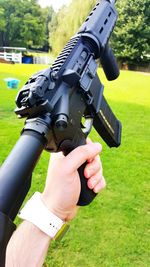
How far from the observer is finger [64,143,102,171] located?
137 cm

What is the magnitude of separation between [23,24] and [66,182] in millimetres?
51936

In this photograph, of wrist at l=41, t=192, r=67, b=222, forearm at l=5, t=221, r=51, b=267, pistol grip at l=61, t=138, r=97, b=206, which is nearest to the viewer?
forearm at l=5, t=221, r=51, b=267

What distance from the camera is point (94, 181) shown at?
1.57 metres

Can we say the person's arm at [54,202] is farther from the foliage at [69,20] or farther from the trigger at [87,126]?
the foliage at [69,20]

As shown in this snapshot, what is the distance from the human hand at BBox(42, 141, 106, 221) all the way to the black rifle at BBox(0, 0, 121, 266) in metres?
0.06

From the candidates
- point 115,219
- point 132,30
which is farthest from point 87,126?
point 132,30

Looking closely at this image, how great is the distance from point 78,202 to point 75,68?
1.94 feet

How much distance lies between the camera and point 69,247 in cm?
316

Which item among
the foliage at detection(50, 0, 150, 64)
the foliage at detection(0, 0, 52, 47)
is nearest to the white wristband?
the foliage at detection(50, 0, 150, 64)

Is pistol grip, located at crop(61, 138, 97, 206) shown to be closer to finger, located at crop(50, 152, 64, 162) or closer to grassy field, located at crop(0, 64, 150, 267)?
finger, located at crop(50, 152, 64, 162)

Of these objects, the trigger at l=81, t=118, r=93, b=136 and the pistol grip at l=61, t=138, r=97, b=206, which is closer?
the pistol grip at l=61, t=138, r=97, b=206

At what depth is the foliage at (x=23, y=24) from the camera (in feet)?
164

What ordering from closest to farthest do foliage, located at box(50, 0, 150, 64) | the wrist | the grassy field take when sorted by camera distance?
the wrist → the grassy field → foliage, located at box(50, 0, 150, 64)

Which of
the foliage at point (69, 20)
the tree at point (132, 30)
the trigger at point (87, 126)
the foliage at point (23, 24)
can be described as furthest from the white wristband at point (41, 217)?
the foliage at point (23, 24)
